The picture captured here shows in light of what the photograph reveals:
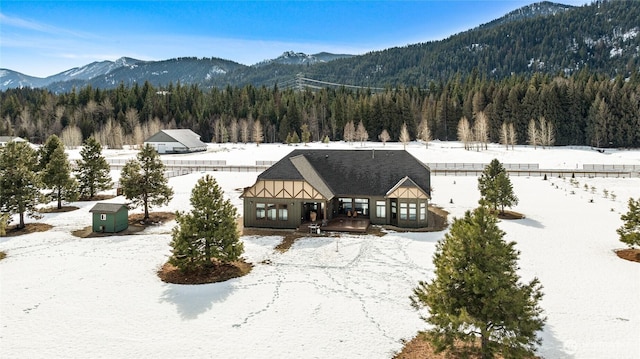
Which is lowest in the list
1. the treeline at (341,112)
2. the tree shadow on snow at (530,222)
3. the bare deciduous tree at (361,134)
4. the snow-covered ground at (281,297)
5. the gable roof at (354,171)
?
the snow-covered ground at (281,297)

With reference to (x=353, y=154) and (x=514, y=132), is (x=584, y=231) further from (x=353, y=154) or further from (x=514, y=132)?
(x=514, y=132)

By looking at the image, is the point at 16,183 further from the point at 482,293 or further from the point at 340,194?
the point at 482,293

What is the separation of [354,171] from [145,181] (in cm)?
1732

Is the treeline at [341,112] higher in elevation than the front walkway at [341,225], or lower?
higher

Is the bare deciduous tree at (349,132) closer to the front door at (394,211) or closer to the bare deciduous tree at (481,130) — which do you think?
the bare deciduous tree at (481,130)

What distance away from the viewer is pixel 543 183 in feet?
165

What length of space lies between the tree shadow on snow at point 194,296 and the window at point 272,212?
36.0 feet

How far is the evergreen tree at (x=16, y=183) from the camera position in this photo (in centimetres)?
2955

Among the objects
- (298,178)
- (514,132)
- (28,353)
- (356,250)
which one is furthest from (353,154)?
(514,132)

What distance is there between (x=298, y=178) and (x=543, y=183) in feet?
116

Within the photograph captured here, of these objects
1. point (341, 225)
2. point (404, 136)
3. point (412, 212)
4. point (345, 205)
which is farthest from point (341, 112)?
point (341, 225)

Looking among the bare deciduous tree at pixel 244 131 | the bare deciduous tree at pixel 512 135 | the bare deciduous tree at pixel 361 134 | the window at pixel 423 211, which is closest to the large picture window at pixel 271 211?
the window at pixel 423 211

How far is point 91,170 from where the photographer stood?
41.4 m

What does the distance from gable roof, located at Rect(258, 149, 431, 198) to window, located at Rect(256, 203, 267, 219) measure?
218 cm
